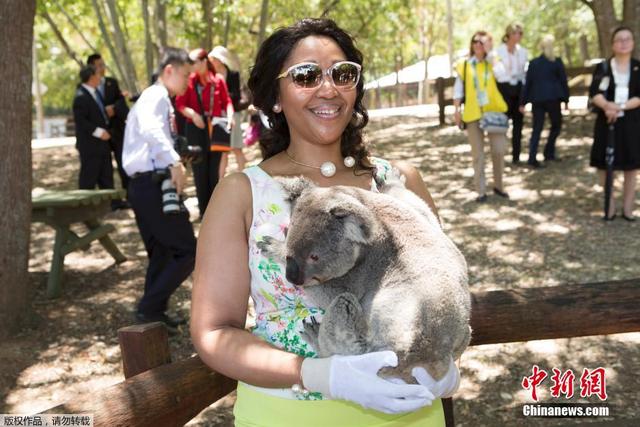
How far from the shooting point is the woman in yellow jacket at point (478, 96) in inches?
344

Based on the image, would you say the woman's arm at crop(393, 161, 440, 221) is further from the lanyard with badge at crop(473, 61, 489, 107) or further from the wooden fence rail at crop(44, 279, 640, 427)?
the lanyard with badge at crop(473, 61, 489, 107)

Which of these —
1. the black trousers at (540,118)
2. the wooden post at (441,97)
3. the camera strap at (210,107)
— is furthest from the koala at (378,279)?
the wooden post at (441,97)

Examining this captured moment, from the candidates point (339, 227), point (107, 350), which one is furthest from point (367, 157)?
point (107, 350)

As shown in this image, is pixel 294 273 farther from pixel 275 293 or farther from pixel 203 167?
pixel 203 167

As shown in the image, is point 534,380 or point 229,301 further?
point 534,380

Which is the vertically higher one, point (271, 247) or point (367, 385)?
point (271, 247)

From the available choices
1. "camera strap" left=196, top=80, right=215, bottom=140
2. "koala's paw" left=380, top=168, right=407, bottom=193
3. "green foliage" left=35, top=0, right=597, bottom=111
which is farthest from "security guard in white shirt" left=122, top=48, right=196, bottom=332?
"green foliage" left=35, top=0, right=597, bottom=111

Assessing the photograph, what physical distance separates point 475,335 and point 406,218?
1.07 metres

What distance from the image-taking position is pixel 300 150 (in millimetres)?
2473

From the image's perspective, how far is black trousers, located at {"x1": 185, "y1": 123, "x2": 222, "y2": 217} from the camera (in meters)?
8.43

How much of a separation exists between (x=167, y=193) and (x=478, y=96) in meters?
5.15

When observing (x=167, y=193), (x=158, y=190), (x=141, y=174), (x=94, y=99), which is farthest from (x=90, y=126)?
(x=167, y=193)

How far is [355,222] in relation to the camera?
6.03 ft

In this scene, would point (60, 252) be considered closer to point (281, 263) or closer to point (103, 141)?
point (103, 141)
